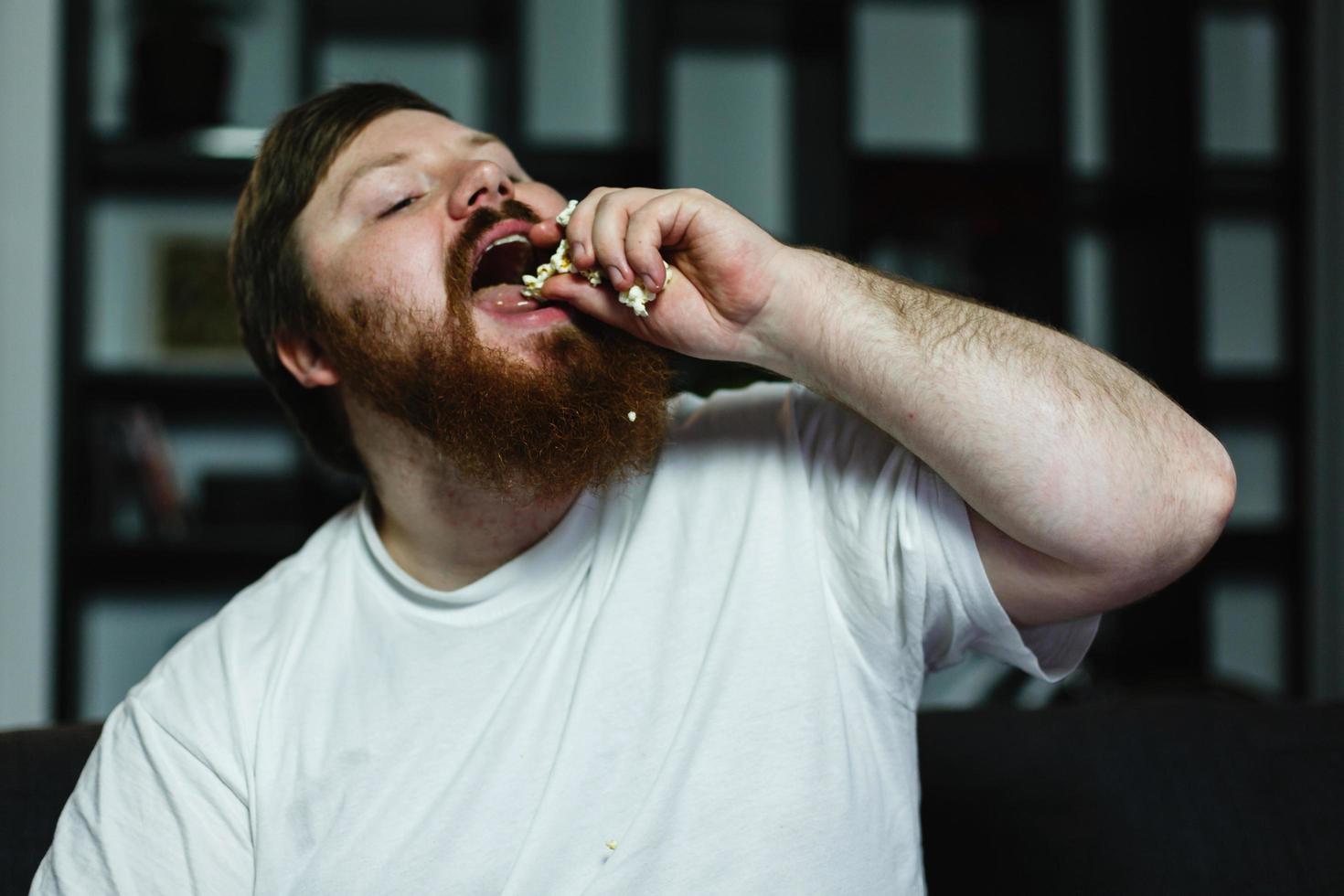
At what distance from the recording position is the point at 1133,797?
1349mm

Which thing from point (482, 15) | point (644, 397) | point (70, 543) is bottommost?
point (70, 543)

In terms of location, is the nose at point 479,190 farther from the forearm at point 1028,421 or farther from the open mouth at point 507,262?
the forearm at point 1028,421

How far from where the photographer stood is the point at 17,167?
2879mm

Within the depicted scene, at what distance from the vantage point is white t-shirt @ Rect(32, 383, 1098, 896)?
42.2 inches

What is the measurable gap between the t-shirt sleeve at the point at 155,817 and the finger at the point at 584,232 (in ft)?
1.94

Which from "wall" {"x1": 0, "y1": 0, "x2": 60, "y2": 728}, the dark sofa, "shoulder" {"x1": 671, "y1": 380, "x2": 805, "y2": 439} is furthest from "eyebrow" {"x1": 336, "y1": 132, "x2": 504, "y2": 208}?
"wall" {"x1": 0, "y1": 0, "x2": 60, "y2": 728}

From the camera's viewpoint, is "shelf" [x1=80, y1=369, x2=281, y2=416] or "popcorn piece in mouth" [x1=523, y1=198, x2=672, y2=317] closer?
"popcorn piece in mouth" [x1=523, y1=198, x2=672, y2=317]

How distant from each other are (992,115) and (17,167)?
2744 mm

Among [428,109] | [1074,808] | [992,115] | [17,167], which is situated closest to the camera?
[1074,808]

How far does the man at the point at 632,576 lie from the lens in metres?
1.00

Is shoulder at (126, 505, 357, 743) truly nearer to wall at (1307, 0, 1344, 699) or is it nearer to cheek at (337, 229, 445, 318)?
cheek at (337, 229, 445, 318)

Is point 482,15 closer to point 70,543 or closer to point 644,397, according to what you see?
point 70,543

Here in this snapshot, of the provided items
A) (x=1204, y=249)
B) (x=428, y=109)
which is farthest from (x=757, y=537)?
(x=1204, y=249)

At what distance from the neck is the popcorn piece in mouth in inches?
9.0
